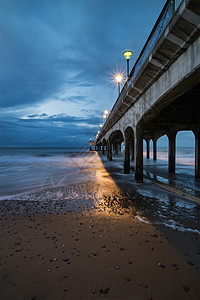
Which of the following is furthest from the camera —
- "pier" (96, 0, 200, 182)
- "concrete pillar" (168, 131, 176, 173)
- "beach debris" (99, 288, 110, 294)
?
"concrete pillar" (168, 131, 176, 173)

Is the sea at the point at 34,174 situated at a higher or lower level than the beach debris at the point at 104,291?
lower

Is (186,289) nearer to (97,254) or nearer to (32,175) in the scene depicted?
(97,254)

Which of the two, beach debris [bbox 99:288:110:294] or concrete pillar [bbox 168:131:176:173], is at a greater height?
concrete pillar [bbox 168:131:176:173]

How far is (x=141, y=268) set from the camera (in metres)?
3.32

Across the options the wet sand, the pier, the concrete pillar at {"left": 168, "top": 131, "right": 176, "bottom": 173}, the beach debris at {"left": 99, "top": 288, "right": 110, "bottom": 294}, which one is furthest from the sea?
the concrete pillar at {"left": 168, "top": 131, "right": 176, "bottom": 173}

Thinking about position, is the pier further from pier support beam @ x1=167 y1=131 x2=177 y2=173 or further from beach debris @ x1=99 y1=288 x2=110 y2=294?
beach debris @ x1=99 y1=288 x2=110 y2=294

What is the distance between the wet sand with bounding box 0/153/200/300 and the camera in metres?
2.85

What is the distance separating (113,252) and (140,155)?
27.4 feet

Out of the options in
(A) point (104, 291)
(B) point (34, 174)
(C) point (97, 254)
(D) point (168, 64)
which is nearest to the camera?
(A) point (104, 291)

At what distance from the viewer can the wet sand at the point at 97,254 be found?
2.85m

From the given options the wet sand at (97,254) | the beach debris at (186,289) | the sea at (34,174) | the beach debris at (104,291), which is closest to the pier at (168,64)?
the wet sand at (97,254)

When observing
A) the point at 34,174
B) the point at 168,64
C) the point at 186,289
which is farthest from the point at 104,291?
the point at 34,174

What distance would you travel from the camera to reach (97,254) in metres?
3.75

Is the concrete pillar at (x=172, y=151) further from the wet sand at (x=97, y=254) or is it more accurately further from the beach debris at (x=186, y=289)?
the beach debris at (x=186, y=289)
